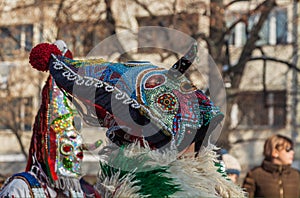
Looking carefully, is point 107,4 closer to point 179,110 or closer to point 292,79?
point 292,79

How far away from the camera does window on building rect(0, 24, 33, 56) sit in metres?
11.4

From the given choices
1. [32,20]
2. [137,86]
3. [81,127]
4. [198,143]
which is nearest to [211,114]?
[198,143]

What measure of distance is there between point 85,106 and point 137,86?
217 mm

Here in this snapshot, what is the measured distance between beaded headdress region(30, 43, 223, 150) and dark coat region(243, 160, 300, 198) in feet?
11.3

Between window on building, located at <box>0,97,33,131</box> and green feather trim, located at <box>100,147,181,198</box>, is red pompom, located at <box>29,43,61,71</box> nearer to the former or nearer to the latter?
green feather trim, located at <box>100,147,181,198</box>

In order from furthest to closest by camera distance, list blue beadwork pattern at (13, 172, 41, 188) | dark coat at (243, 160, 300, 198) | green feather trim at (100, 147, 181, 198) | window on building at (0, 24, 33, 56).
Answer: window on building at (0, 24, 33, 56)
dark coat at (243, 160, 300, 198)
blue beadwork pattern at (13, 172, 41, 188)
green feather trim at (100, 147, 181, 198)

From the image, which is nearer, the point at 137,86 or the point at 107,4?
the point at 137,86

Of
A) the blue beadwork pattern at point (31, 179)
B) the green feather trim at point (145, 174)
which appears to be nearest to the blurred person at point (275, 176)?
the blue beadwork pattern at point (31, 179)

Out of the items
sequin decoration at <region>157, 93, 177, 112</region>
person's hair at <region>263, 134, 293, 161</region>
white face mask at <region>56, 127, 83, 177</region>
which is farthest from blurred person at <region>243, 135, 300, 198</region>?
sequin decoration at <region>157, 93, 177, 112</region>

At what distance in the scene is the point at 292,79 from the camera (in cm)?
1563

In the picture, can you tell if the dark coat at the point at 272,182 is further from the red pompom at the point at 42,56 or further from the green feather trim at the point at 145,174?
the green feather trim at the point at 145,174

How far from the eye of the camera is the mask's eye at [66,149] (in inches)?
135

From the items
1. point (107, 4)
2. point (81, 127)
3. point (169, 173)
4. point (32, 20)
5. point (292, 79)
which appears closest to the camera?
point (169, 173)

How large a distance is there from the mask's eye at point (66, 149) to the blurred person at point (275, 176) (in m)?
2.45
